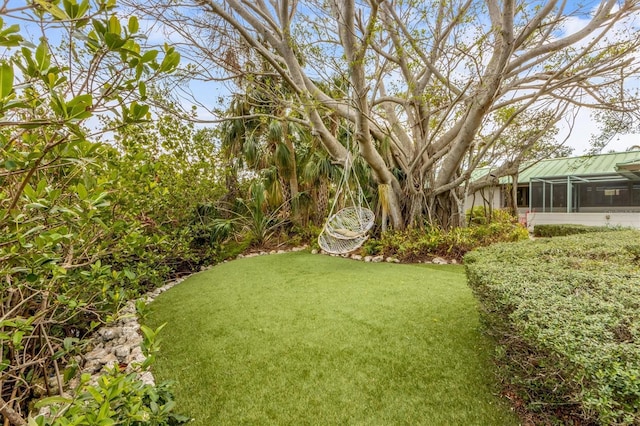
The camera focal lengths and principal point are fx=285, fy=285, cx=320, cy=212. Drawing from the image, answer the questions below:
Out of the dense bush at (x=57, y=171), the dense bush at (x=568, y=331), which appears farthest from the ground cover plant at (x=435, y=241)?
the dense bush at (x=57, y=171)

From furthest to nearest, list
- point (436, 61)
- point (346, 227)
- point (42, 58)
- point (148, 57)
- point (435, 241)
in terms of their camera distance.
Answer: point (346, 227), point (435, 241), point (436, 61), point (148, 57), point (42, 58)

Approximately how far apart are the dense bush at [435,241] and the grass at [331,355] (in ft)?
5.77

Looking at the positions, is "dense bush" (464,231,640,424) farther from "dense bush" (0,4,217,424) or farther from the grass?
"dense bush" (0,4,217,424)

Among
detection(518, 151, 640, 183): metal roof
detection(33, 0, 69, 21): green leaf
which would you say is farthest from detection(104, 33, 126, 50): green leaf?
detection(518, 151, 640, 183): metal roof

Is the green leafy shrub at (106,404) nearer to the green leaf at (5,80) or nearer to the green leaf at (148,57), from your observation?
the green leaf at (5,80)

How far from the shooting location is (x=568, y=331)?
4.05 ft

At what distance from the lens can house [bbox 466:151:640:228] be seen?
10102mm

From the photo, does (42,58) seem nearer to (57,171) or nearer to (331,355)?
(57,171)

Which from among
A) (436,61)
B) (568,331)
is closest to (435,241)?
(436,61)

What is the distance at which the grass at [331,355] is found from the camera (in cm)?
170

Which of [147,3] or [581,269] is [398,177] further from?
[147,3]

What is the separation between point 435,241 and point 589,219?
8.53m

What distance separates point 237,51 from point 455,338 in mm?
6565

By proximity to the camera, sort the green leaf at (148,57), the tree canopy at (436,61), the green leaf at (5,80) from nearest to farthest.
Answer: the green leaf at (5,80), the green leaf at (148,57), the tree canopy at (436,61)
